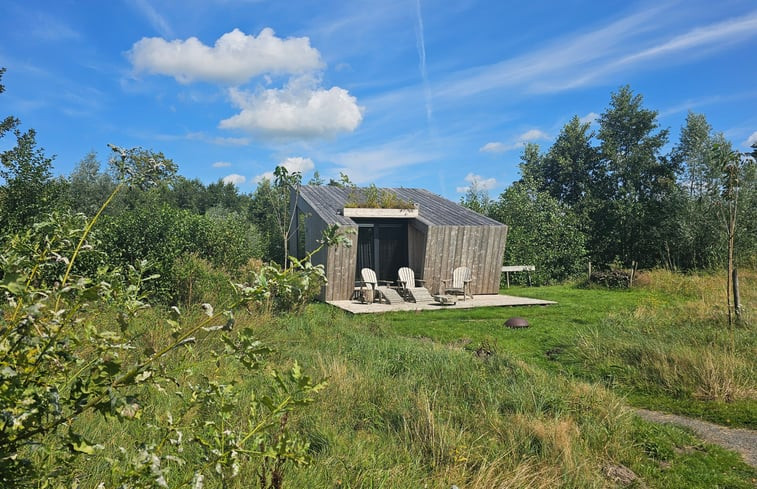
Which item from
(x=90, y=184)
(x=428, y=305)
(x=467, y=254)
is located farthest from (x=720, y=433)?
(x=90, y=184)

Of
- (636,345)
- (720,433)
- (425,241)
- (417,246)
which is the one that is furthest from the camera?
(417,246)

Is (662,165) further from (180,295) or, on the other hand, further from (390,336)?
(180,295)

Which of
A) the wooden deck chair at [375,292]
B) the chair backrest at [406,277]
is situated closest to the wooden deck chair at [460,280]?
the chair backrest at [406,277]

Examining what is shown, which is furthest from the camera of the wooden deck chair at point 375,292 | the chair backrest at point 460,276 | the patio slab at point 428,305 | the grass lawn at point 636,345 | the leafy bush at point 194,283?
the chair backrest at point 460,276

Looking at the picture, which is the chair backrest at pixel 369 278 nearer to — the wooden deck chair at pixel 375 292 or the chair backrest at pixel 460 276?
the wooden deck chair at pixel 375 292

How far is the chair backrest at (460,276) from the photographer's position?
13.7m

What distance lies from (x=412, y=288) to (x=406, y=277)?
1.76ft

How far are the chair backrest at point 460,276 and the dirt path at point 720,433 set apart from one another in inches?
331

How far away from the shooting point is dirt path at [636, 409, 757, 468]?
4410 millimetres

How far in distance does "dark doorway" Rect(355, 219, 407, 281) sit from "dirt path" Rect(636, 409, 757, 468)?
11644 mm

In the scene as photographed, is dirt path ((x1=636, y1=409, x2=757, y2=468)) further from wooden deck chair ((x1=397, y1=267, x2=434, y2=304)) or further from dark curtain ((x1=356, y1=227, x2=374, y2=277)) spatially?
dark curtain ((x1=356, y1=227, x2=374, y2=277))

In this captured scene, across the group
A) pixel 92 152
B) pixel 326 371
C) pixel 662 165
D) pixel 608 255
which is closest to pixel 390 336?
pixel 326 371

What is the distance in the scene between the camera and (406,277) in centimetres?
1367

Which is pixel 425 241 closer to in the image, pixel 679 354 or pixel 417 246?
pixel 417 246
